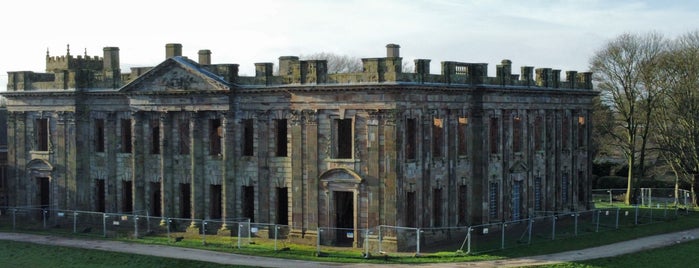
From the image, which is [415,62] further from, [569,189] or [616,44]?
[616,44]

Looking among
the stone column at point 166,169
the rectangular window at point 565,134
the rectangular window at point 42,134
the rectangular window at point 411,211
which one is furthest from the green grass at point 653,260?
the rectangular window at point 42,134

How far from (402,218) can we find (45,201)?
24221mm

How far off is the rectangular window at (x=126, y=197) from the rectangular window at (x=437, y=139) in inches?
719

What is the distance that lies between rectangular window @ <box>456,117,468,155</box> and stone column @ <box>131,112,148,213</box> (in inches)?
680

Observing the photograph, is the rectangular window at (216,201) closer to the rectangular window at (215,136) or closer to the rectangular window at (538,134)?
the rectangular window at (215,136)

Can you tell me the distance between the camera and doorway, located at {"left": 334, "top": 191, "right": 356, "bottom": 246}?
44.3 m

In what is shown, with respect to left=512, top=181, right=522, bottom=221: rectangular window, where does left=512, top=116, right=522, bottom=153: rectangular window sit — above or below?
above

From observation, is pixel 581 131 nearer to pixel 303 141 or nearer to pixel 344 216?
pixel 344 216

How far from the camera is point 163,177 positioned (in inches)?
1955

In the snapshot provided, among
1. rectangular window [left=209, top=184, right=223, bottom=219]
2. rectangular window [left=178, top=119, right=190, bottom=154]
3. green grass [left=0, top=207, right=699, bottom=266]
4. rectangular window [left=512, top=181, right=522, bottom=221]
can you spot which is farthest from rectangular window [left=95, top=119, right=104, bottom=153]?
rectangular window [left=512, top=181, right=522, bottom=221]

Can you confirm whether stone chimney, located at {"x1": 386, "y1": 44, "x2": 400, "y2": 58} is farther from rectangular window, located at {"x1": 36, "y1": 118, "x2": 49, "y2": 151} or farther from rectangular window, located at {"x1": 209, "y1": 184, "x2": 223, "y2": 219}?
rectangular window, located at {"x1": 36, "y1": 118, "x2": 49, "y2": 151}

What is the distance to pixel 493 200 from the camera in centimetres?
4975

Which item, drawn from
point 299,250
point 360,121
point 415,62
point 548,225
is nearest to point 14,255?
point 299,250

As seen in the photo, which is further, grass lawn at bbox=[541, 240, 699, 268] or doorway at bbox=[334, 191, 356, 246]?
doorway at bbox=[334, 191, 356, 246]
